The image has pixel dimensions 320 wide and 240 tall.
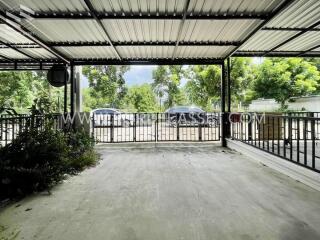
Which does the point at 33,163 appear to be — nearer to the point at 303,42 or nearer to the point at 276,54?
the point at 303,42

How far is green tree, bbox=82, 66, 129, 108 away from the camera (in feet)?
64.9

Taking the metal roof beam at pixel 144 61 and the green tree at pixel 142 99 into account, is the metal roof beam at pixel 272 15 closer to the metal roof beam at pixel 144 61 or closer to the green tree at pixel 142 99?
the metal roof beam at pixel 144 61

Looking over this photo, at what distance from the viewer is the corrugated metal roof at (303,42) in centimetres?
555

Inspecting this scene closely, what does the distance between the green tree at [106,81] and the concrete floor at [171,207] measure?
15.8m

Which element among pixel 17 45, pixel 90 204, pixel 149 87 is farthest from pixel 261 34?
pixel 149 87

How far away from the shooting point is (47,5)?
385 centimetres

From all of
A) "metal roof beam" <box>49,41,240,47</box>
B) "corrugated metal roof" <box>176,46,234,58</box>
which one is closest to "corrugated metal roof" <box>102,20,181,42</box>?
"metal roof beam" <box>49,41,240,47</box>

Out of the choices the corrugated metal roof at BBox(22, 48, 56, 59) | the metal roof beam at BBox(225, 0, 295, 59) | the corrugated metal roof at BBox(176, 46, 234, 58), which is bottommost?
the metal roof beam at BBox(225, 0, 295, 59)

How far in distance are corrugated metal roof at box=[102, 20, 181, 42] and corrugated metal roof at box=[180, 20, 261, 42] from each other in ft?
0.92

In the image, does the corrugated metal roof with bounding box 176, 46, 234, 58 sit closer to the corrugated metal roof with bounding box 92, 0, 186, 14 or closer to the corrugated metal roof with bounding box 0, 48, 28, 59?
the corrugated metal roof with bounding box 92, 0, 186, 14

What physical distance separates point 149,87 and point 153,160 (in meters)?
18.7

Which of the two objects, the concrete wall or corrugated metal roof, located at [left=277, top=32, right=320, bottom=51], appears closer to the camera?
corrugated metal roof, located at [left=277, top=32, right=320, bottom=51]

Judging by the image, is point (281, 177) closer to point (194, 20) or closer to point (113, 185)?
point (113, 185)

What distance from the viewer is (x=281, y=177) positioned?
427 centimetres
